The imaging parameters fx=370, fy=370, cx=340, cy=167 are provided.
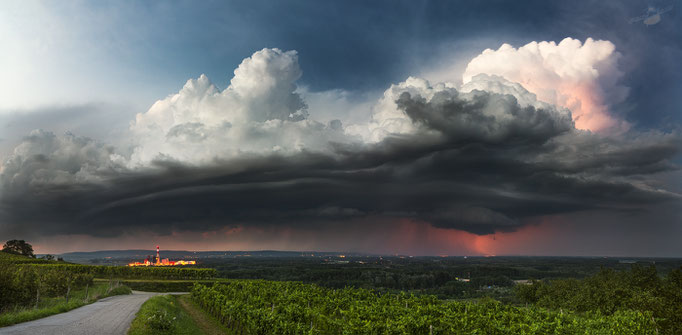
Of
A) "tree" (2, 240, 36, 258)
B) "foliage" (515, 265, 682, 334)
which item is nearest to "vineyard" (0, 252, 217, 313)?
"foliage" (515, 265, 682, 334)

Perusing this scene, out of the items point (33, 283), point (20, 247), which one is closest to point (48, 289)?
point (33, 283)

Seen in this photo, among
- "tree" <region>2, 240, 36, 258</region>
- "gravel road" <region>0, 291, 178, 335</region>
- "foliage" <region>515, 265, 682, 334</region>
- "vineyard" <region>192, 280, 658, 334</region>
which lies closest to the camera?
"gravel road" <region>0, 291, 178, 335</region>

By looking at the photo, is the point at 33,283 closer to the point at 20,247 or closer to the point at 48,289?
the point at 48,289

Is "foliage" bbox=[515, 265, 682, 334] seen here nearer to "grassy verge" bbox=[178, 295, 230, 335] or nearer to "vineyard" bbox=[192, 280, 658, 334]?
"vineyard" bbox=[192, 280, 658, 334]

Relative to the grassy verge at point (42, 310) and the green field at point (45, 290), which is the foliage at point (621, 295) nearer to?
the grassy verge at point (42, 310)

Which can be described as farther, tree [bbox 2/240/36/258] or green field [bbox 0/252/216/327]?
tree [bbox 2/240/36/258]

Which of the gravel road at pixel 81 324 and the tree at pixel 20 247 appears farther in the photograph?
the tree at pixel 20 247

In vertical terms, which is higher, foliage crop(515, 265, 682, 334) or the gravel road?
the gravel road

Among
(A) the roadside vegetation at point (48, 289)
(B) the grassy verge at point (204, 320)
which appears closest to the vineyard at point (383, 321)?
(B) the grassy verge at point (204, 320)

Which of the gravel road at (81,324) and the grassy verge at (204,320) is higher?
the gravel road at (81,324)
